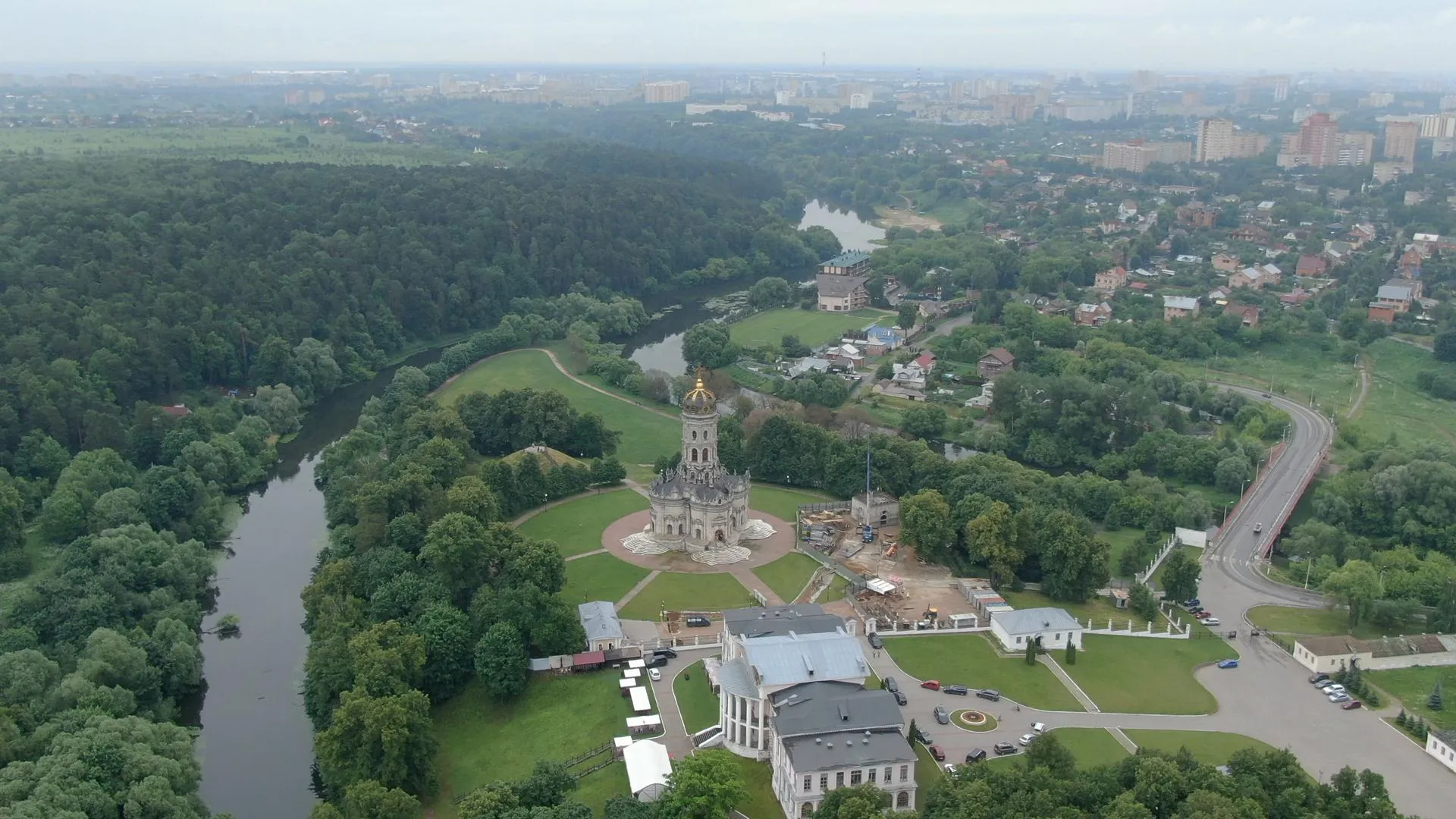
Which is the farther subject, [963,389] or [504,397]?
[963,389]

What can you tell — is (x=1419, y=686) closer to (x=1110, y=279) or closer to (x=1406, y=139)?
(x=1110, y=279)

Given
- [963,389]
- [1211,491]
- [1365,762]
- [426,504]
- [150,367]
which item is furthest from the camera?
[963,389]

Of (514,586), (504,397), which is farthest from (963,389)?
(514,586)

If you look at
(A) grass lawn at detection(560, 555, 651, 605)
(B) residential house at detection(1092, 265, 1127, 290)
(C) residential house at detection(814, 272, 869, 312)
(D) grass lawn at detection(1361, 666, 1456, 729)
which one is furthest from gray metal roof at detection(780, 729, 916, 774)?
(B) residential house at detection(1092, 265, 1127, 290)

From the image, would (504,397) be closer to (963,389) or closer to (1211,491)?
(963,389)

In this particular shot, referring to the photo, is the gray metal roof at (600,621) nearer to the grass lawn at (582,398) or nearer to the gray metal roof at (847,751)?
the gray metal roof at (847,751)

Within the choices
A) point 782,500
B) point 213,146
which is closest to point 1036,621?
point 782,500
